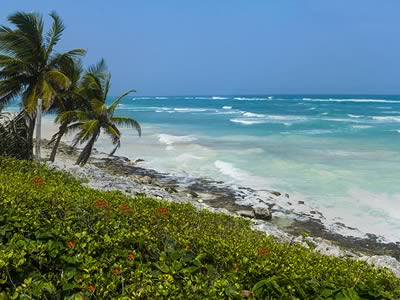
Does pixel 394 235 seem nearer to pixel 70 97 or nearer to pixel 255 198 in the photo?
pixel 255 198

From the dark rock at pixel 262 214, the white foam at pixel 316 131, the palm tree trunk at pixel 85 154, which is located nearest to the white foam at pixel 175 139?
the white foam at pixel 316 131

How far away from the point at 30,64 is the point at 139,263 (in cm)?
1280

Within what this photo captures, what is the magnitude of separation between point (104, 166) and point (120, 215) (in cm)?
1625

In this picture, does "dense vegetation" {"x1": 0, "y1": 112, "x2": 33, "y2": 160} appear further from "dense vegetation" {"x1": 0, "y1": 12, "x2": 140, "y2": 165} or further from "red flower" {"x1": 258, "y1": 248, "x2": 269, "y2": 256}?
"red flower" {"x1": 258, "y1": 248, "x2": 269, "y2": 256}

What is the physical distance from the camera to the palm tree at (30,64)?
14.1m

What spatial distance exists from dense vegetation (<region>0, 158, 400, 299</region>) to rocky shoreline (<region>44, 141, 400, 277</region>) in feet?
11.1

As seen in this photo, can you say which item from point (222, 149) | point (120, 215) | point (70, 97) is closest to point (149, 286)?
point (120, 215)

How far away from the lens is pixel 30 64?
1457 cm

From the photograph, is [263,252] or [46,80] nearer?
[263,252]

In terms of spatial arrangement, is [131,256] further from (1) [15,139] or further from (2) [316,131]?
(2) [316,131]

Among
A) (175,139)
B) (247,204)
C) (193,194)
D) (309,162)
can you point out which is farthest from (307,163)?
(175,139)

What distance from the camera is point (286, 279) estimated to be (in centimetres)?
352

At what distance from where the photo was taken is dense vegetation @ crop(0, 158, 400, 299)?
10.6ft

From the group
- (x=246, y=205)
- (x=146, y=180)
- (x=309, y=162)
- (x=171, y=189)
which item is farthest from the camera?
(x=309, y=162)
